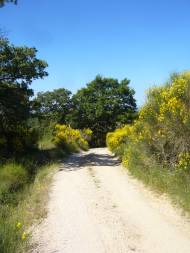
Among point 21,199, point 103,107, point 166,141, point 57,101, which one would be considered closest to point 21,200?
point 21,199

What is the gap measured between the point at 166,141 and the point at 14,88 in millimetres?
10142

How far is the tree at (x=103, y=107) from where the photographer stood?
4538 centimetres

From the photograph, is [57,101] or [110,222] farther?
[57,101]

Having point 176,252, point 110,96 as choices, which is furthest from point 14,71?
point 110,96

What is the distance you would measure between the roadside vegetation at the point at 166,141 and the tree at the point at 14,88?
23.1 feet

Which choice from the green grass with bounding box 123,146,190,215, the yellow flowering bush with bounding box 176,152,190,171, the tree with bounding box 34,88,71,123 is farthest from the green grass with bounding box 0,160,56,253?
the tree with bounding box 34,88,71,123

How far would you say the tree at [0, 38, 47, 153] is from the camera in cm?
1984

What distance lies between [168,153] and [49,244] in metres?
6.88

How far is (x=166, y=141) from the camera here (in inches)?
517

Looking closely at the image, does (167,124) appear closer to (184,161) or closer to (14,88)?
(184,161)

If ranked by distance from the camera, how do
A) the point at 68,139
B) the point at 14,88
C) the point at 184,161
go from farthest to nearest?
the point at 68,139, the point at 14,88, the point at 184,161

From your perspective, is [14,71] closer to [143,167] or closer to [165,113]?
[143,167]

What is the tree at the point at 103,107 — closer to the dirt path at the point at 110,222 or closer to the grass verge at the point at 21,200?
the grass verge at the point at 21,200

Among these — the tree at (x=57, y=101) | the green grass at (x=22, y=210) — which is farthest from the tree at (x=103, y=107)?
the green grass at (x=22, y=210)
